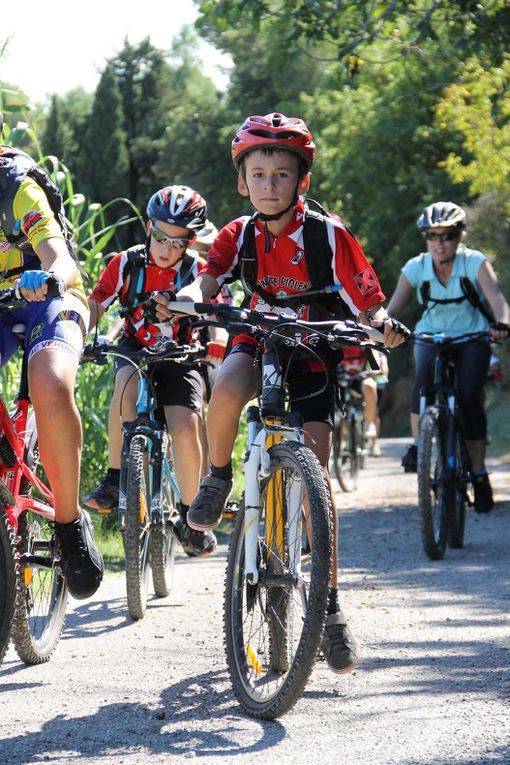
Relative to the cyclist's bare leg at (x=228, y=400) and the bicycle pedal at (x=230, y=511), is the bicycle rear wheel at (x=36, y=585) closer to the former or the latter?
the cyclist's bare leg at (x=228, y=400)

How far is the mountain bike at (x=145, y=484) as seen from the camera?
6262mm

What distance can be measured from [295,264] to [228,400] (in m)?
0.62

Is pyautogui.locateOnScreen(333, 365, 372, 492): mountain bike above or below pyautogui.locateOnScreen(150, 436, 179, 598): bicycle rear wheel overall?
above

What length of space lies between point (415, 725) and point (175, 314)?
5.27ft

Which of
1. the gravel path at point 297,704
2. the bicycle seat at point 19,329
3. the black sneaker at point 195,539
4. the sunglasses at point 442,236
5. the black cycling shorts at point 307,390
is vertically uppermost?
the sunglasses at point 442,236

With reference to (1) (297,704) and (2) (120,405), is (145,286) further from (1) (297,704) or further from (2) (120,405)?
(1) (297,704)

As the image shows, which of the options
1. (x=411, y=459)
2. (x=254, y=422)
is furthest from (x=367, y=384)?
(x=254, y=422)

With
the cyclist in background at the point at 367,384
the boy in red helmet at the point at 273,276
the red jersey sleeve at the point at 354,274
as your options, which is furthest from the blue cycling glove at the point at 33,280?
the cyclist in background at the point at 367,384

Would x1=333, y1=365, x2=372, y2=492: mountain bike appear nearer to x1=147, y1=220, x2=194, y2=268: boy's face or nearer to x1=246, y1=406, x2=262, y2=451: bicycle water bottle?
x1=147, y1=220, x2=194, y2=268: boy's face

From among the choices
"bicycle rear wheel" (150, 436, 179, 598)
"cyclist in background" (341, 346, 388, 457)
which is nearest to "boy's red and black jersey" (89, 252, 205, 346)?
"bicycle rear wheel" (150, 436, 179, 598)

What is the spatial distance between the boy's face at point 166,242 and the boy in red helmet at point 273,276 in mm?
1675

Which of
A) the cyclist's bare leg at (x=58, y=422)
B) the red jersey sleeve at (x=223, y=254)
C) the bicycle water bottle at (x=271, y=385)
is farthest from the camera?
the red jersey sleeve at (x=223, y=254)

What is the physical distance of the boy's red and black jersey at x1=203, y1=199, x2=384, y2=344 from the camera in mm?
4930

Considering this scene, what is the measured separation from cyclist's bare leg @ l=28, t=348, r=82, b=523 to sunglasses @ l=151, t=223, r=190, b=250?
2356 millimetres
